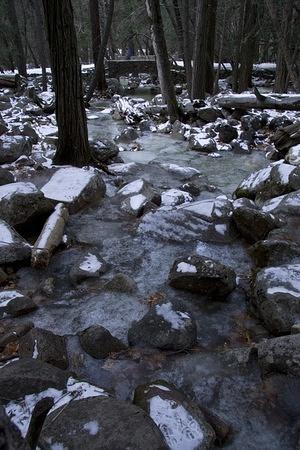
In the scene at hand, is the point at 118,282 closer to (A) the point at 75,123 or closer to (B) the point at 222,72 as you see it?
(A) the point at 75,123

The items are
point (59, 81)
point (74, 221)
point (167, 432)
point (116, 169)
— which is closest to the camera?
point (167, 432)

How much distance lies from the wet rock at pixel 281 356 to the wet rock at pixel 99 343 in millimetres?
1021

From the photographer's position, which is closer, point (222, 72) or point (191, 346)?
point (191, 346)

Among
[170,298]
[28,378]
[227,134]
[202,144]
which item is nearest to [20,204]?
[170,298]

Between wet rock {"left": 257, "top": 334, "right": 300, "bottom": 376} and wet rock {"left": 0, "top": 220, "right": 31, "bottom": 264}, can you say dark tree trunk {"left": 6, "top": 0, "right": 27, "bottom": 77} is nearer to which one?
wet rock {"left": 0, "top": 220, "right": 31, "bottom": 264}

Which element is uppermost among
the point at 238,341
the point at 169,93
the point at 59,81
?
the point at 59,81

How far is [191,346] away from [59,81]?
4388 mm

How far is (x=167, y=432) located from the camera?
7.00 feet

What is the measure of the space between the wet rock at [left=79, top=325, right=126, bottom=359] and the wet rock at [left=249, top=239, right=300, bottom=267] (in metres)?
1.71

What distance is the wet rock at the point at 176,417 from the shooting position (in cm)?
210

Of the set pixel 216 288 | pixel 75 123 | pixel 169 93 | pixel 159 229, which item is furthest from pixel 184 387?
pixel 169 93

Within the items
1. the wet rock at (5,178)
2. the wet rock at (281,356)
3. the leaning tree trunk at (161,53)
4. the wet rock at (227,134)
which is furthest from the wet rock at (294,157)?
the leaning tree trunk at (161,53)

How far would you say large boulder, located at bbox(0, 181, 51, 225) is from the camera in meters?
4.28

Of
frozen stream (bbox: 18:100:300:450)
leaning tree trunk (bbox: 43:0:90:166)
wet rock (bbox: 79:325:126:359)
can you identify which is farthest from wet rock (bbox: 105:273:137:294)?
leaning tree trunk (bbox: 43:0:90:166)
